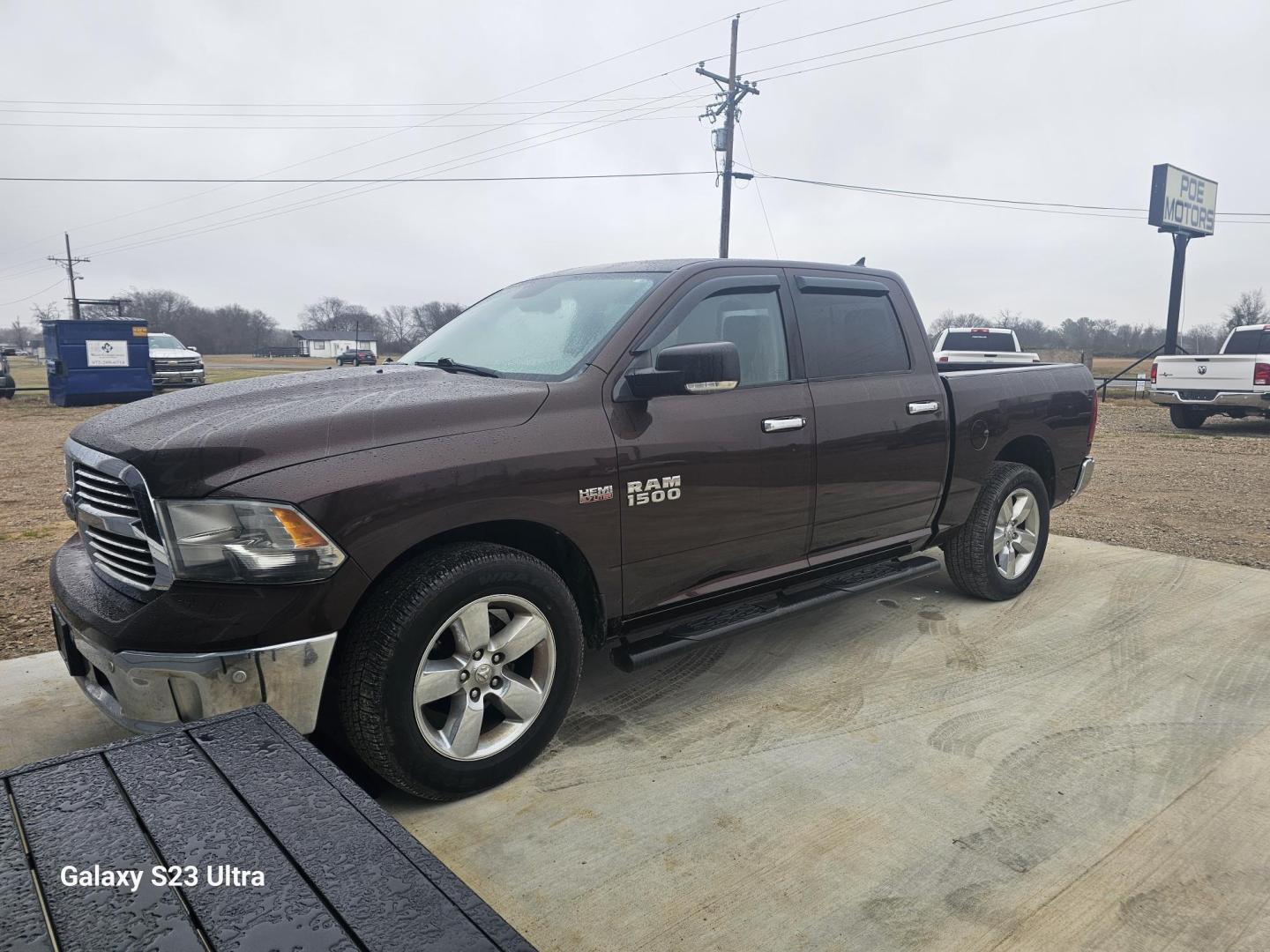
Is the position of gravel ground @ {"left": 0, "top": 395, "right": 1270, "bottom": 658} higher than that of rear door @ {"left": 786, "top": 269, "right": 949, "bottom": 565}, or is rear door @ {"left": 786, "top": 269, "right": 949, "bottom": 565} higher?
rear door @ {"left": 786, "top": 269, "right": 949, "bottom": 565}

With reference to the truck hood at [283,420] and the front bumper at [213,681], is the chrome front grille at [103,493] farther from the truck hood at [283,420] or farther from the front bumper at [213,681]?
the front bumper at [213,681]

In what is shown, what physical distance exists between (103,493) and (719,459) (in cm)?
212

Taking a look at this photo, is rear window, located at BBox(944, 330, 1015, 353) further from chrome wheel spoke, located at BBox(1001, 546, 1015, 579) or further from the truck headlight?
the truck headlight

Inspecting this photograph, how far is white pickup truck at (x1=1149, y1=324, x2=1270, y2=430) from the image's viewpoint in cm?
1407

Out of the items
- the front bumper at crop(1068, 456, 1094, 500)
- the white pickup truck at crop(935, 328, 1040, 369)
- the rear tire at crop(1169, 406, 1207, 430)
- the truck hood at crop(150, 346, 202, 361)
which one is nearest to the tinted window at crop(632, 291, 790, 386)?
the front bumper at crop(1068, 456, 1094, 500)

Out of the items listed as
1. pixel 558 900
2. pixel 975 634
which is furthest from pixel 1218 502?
pixel 558 900

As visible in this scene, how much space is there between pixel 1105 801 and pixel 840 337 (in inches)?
88.4

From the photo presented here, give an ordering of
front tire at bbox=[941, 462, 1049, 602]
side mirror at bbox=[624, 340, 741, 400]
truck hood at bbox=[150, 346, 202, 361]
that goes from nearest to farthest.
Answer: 1. side mirror at bbox=[624, 340, 741, 400]
2. front tire at bbox=[941, 462, 1049, 602]
3. truck hood at bbox=[150, 346, 202, 361]

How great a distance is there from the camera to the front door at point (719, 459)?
321 centimetres

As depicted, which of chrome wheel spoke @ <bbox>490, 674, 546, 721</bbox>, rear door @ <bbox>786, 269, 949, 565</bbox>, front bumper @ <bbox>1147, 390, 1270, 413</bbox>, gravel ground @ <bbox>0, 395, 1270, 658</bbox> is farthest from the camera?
front bumper @ <bbox>1147, 390, 1270, 413</bbox>

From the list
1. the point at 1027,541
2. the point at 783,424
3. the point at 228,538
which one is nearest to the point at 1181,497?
the point at 1027,541

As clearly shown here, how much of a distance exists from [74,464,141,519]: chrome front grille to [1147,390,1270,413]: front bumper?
16389 mm

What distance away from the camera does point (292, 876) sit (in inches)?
55.8

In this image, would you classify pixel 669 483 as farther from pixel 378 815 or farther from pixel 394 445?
pixel 378 815
